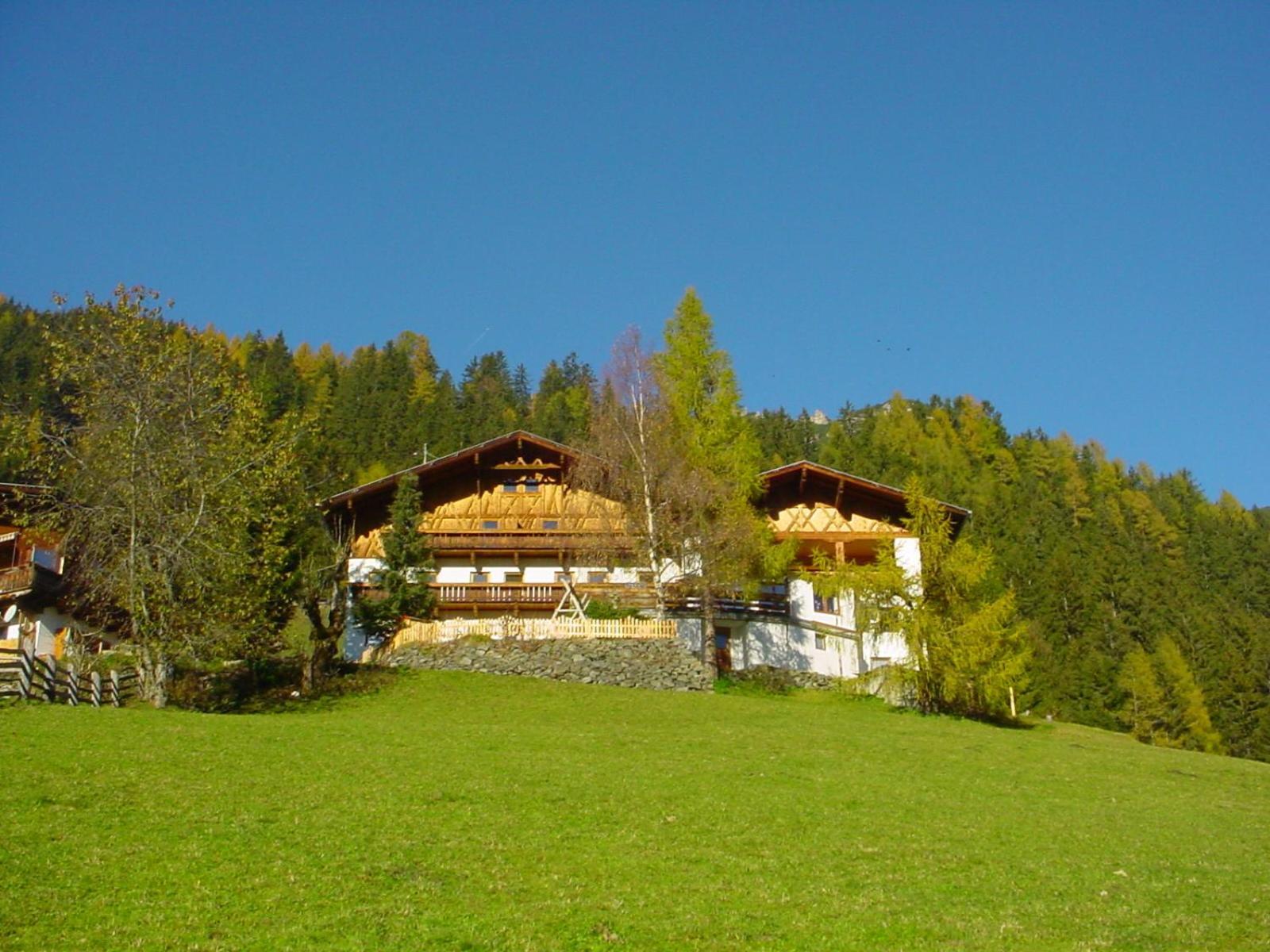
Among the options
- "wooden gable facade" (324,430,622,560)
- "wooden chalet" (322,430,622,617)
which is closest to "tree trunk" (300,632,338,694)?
"wooden chalet" (322,430,622,617)

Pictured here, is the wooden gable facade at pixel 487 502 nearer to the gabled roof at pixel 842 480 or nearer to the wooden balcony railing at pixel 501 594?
the wooden balcony railing at pixel 501 594

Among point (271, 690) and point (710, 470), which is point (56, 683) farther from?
point (710, 470)

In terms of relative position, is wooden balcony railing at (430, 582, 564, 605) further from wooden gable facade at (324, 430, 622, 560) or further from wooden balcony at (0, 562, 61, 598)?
wooden balcony at (0, 562, 61, 598)

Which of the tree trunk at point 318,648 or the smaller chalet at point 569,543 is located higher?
the smaller chalet at point 569,543

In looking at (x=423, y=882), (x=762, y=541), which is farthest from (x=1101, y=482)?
(x=423, y=882)

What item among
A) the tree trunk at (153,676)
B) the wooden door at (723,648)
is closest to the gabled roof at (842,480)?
the wooden door at (723,648)

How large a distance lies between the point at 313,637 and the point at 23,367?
90.9 metres

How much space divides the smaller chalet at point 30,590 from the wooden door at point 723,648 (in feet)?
78.6

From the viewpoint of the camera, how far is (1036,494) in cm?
12538

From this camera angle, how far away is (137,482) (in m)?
30.4

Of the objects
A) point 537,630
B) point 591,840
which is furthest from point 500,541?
point 591,840

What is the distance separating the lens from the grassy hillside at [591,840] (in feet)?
40.1

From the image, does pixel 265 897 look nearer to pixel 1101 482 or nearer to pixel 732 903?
pixel 732 903

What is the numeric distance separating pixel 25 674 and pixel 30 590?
702 inches
